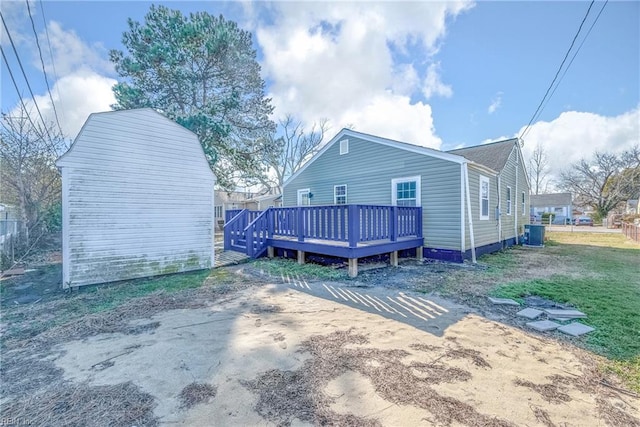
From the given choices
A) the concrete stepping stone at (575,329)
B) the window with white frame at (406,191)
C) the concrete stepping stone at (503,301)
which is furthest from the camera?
the window with white frame at (406,191)

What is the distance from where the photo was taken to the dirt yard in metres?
2.02

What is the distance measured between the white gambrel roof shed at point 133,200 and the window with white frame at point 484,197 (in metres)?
8.67

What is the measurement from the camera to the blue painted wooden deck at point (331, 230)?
22.2 ft

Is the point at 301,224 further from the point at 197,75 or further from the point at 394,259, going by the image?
the point at 197,75

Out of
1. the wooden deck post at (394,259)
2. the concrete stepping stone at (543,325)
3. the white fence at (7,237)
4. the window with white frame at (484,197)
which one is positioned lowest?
the concrete stepping stone at (543,325)

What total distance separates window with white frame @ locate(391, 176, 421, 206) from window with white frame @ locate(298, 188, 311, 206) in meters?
3.95

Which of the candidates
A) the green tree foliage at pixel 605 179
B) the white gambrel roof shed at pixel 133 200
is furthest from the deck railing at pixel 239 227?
the green tree foliage at pixel 605 179

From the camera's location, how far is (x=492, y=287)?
5598mm

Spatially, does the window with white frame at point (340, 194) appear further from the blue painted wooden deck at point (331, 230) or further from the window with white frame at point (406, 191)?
the blue painted wooden deck at point (331, 230)

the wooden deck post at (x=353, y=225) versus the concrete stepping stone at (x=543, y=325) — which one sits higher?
the wooden deck post at (x=353, y=225)

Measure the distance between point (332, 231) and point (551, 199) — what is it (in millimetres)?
51143

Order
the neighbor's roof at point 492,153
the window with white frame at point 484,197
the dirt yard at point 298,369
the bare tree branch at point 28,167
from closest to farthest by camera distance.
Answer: the dirt yard at point 298,369 → the window with white frame at point 484,197 → the bare tree branch at point 28,167 → the neighbor's roof at point 492,153

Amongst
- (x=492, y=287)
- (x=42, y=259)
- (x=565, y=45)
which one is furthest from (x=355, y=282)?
(x=42, y=259)

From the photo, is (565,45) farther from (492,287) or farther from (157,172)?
(157,172)
